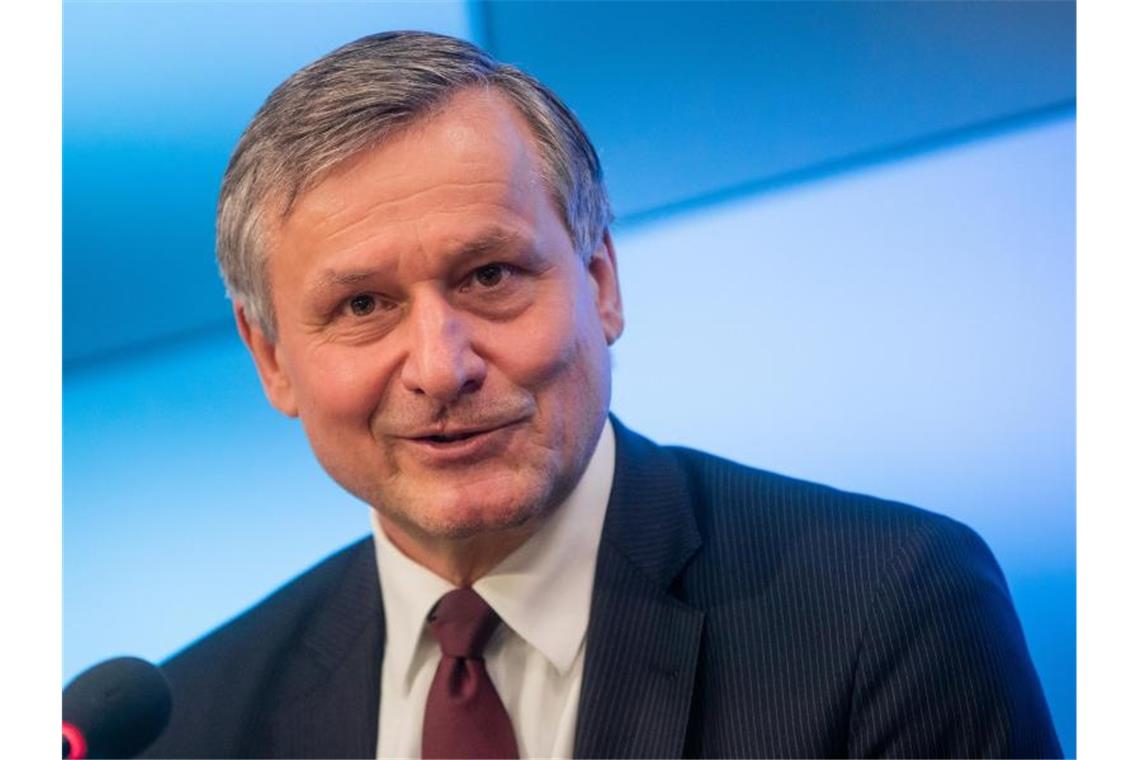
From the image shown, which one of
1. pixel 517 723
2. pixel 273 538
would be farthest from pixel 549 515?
pixel 273 538

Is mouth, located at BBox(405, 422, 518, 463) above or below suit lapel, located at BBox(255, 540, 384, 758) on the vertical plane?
above

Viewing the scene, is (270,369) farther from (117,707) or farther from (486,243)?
(117,707)

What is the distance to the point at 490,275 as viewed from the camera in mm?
1806

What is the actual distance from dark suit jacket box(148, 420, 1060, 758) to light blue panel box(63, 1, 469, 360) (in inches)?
27.5

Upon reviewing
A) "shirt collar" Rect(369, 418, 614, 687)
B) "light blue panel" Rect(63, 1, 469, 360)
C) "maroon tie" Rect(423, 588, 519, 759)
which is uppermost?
"light blue panel" Rect(63, 1, 469, 360)

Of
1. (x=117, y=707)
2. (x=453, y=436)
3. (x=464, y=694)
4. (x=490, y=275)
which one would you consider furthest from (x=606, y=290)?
(x=117, y=707)

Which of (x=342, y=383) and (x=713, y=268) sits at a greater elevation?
(x=713, y=268)

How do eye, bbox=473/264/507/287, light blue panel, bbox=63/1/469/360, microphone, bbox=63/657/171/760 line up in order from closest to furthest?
microphone, bbox=63/657/171/760, eye, bbox=473/264/507/287, light blue panel, bbox=63/1/469/360

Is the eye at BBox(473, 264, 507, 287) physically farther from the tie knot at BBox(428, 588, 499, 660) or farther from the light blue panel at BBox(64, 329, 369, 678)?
the light blue panel at BBox(64, 329, 369, 678)

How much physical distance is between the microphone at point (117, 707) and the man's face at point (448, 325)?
38 cm

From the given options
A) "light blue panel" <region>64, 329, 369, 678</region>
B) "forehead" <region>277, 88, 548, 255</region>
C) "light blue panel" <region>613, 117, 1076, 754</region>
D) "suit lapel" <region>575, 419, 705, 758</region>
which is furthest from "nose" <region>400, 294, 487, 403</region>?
"light blue panel" <region>64, 329, 369, 678</region>

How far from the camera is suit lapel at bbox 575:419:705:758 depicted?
5.84 feet

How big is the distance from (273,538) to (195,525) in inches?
6.0

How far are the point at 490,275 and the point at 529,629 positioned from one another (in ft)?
→ 1.53
